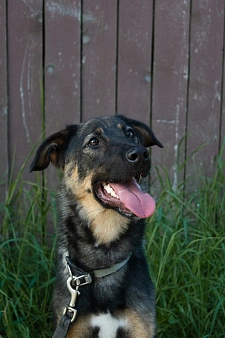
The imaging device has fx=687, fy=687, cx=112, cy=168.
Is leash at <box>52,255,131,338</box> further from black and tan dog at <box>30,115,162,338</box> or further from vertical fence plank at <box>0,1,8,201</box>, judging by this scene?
vertical fence plank at <box>0,1,8,201</box>

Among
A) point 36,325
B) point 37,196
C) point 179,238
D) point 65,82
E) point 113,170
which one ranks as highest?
point 65,82

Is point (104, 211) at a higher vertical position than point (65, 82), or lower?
lower

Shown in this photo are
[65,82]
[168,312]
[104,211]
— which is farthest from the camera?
[65,82]

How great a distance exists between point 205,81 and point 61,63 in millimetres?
1196

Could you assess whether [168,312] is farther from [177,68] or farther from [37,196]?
[177,68]

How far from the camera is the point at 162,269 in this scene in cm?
456

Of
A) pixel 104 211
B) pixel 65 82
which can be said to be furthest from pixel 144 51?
pixel 104 211

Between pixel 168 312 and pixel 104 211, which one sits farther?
pixel 168 312

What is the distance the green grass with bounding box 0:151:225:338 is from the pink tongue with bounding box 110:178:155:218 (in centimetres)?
92

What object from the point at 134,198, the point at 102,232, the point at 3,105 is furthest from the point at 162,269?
the point at 3,105

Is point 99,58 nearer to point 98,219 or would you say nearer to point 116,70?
point 116,70

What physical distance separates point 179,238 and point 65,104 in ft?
4.62

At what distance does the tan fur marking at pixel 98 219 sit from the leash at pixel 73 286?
0.54ft

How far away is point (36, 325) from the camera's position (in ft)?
15.1
